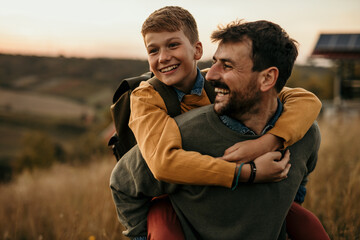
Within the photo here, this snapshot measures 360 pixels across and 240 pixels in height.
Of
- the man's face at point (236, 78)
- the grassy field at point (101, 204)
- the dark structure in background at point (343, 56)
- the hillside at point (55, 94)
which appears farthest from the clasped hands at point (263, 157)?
the hillside at point (55, 94)

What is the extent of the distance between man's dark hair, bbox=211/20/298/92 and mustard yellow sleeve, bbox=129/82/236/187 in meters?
0.61

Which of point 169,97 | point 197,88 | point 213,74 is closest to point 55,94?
point 197,88

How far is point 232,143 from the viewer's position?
5.79ft

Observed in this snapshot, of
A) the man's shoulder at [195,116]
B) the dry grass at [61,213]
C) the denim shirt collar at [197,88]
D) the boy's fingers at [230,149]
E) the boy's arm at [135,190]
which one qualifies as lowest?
the dry grass at [61,213]

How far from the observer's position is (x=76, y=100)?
2776 inches

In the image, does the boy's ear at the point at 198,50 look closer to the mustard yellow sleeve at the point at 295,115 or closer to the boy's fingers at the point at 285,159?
the mustard yellow sleeve at the point at 295,115

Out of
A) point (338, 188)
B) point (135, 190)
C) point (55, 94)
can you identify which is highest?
point (135, 190)

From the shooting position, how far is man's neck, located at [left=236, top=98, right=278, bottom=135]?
1.90m

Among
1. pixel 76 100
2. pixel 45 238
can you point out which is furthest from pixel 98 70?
pixel 45 238

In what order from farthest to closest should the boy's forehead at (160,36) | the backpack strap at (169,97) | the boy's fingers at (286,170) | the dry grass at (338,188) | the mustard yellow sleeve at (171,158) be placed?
the dry grass at (338,188) → the boy's forehead at (160,36) → the backpack strap at (169,97) → the boy's fingers at (286,170) → the mustard yellow sleeve at (171,158)

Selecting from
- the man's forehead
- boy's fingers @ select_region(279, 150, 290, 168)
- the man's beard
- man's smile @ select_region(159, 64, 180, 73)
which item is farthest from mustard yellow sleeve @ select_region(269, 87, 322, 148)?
man's smile @ select_region(159, 64, 180, 73)

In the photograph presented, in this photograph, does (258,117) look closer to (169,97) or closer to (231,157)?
(231,157)

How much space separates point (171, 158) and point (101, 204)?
127 inches

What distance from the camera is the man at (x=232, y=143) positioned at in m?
1.71
